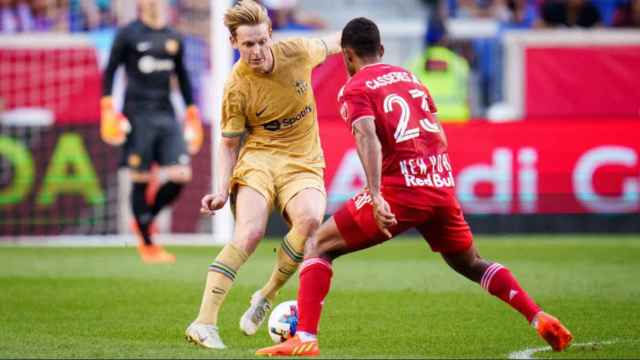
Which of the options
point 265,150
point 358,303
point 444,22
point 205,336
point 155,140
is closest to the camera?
point 205,336

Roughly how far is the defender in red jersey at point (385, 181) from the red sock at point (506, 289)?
0.12 m

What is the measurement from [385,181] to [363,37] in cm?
77

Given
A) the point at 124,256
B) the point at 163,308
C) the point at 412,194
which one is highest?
the point at 412,194

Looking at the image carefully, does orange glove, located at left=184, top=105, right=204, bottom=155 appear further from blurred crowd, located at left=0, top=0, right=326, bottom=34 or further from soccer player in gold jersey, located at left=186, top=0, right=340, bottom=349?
soccer player in gold jersey, located at left=186, top=0, right=340, bottom=349

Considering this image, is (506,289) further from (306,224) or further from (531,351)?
(306,224)

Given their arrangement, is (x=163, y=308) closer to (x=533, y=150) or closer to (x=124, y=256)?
(x=124, y=256)

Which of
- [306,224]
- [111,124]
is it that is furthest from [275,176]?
[111,124]

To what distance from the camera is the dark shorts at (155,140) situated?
46.4 ft

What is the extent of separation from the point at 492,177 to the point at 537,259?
2.74 metres

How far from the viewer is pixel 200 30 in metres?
18.3

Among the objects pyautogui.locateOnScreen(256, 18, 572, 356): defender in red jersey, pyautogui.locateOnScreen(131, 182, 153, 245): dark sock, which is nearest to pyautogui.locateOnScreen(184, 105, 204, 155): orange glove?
pyautogui.locateOnScreen(131, 182, 153, 245): dark sock

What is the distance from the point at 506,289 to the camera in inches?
298

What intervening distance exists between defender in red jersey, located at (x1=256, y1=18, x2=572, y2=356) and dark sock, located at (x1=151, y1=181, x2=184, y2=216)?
6.92 m

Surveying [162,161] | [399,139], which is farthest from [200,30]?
[399,139]
